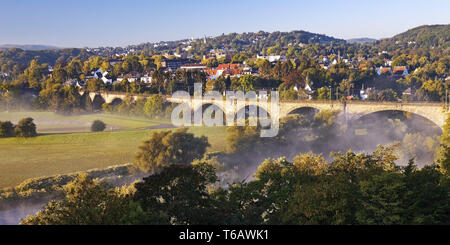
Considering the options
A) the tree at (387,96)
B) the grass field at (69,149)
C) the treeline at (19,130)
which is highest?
the tree at (387,96)

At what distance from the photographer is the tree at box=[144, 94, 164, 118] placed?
39.2 m

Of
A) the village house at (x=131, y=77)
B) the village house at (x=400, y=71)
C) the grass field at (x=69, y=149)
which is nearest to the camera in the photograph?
the grass field at (x=69, y=149)

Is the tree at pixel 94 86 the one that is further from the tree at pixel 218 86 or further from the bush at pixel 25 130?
the bush at pixel 25 130

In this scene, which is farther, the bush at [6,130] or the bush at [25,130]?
the bush at [6,130]

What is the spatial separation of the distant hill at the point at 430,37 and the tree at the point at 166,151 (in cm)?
10041

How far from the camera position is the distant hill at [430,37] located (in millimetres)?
113075

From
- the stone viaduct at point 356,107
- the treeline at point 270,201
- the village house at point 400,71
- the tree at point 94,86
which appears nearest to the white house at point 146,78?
the tree at point 94,86

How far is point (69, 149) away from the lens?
86.4 ft

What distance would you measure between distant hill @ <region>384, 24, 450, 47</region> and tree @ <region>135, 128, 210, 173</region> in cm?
10041

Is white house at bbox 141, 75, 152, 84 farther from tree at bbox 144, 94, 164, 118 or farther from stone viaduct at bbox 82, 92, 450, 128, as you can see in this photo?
stone viaduct at bbox 82, 92, 450, 128
